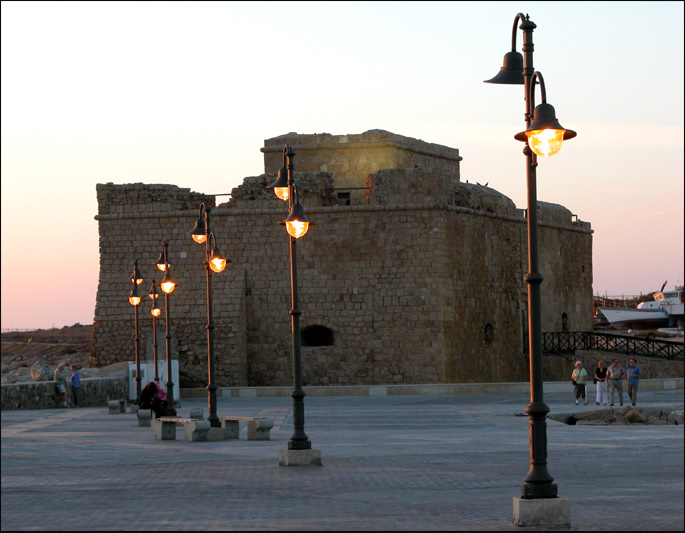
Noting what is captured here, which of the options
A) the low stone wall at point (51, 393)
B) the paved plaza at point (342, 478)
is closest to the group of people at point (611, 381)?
the paved plaza at point (342, 478)

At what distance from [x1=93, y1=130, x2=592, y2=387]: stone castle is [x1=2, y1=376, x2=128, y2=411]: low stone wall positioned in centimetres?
384

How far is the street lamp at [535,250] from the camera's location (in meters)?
8.17

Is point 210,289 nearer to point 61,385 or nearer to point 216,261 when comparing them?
point 216,261

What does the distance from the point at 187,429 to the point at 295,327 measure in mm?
3854

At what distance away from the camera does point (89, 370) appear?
102 feet

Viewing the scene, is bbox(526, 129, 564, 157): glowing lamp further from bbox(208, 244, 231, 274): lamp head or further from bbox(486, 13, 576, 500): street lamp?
bbox(208, 244, 231, 274): lamp head

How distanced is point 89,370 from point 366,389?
853 centimetres

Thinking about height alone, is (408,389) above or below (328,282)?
below

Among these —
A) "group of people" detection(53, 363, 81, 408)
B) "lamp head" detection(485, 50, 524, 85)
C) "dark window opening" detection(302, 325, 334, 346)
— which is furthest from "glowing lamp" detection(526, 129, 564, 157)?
"dark window opening" detection(302, 325, 334, 346)

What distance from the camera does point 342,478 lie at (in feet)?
36.3

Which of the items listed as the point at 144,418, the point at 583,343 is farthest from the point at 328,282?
the point at 144,418

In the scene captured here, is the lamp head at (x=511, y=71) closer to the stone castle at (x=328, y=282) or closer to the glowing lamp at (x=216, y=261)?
the glowing lamp at (x=216, y=261)

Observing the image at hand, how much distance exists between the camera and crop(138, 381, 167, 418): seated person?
20078mm

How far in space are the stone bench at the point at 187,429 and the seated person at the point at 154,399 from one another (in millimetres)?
3456
